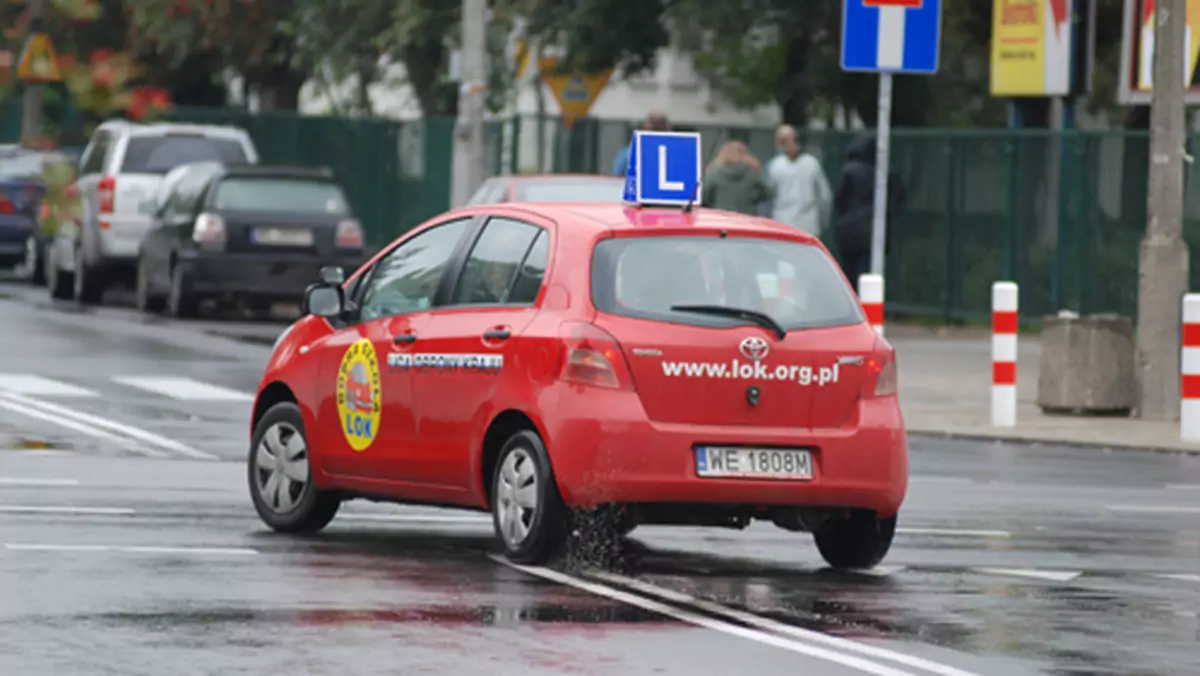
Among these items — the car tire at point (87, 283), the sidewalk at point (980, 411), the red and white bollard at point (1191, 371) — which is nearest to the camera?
the red and white bollard at point (1191, 371)

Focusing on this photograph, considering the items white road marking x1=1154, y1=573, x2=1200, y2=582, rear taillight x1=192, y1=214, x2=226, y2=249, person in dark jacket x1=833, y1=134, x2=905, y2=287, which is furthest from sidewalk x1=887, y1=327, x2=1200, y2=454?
white road marking x1=1154, y1=573, x2=1200, y2=582

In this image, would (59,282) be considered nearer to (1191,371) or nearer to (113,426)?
(113,426)

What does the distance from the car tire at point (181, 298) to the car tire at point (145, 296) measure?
0.71 m

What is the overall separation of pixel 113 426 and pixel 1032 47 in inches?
565

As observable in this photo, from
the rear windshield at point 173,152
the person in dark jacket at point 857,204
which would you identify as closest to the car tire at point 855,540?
the person in dark jacket at point 857,204

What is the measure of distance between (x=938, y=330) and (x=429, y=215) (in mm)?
12801

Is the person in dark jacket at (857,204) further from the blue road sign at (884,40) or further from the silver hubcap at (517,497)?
the silver hubcap at (517,497)

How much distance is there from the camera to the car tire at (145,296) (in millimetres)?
32188

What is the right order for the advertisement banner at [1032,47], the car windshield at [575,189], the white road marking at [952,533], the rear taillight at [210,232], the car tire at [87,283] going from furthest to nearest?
the car tire at [87,283], the rear taillight at [210,232], the advertisement banner at [1032,47], the car windshield at [575,189], the white road marking at [952,533]

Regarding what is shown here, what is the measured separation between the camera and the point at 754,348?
11102 millimetres

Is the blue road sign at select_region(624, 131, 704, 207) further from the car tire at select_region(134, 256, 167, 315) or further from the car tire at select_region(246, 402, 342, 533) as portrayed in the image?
the car tire at select_region(134, 256, 167, 315)

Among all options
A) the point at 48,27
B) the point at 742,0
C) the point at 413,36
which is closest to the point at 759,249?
the point at 48,27

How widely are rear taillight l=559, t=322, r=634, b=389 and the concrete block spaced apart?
410 inches

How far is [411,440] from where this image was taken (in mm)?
11859
